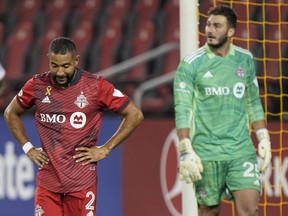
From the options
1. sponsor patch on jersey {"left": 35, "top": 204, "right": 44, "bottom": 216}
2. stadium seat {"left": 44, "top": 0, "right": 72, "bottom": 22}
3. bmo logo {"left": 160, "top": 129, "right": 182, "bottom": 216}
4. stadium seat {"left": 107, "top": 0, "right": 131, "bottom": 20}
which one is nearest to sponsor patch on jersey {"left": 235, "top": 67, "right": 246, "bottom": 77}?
sponsor patch on jersey {"left": 35, "top": 204, "right": 44, "bottom": 216}

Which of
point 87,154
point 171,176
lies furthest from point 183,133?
point 171,176

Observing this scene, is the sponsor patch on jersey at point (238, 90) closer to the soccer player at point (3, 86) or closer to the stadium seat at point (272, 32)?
the soccer player at point (3, 86)

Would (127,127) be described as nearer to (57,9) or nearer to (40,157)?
(40,157)

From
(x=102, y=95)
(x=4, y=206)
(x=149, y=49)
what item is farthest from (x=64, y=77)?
(x=149, y=49)

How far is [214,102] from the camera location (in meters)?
7.11

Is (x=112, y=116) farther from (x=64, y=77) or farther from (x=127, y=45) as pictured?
(x=64, y=77)

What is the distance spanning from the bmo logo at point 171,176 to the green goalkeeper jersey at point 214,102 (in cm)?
308

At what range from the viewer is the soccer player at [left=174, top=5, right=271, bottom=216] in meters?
7.09

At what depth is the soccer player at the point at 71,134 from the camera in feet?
22.0

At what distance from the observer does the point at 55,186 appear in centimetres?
670

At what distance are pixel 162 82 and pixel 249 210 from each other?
3728 millimetres

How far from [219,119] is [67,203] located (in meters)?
1.15

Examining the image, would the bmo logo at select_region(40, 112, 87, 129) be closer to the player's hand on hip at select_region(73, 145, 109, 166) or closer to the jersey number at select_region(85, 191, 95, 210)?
the player's hand on hip at select_region(73, 145, 109, 166)

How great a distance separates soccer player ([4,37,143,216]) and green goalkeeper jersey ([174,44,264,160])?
0.50m
